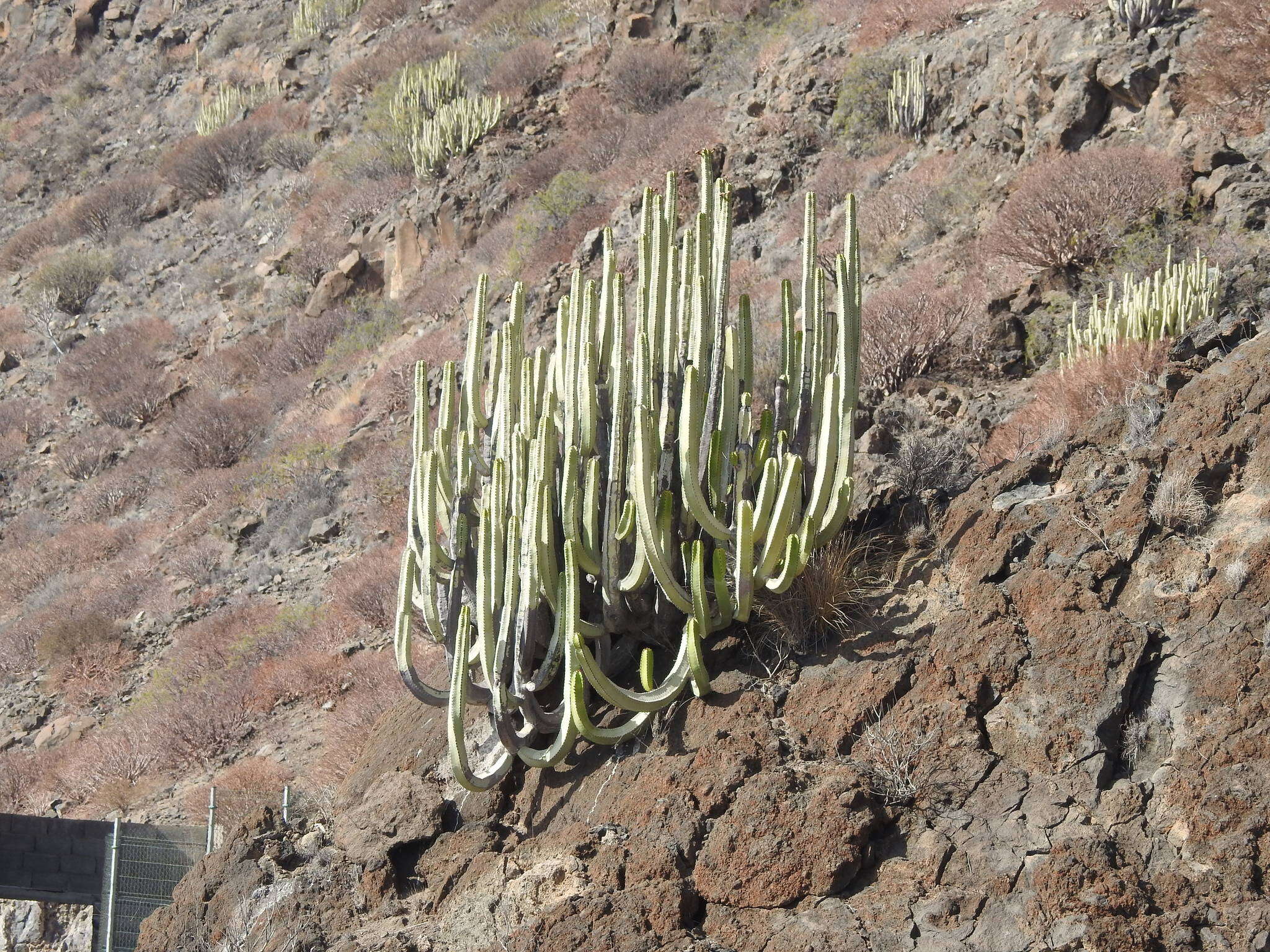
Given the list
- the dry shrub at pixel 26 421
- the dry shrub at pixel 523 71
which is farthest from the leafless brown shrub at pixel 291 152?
the dry shrub at pixel 26 421

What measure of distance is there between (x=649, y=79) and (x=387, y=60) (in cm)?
738

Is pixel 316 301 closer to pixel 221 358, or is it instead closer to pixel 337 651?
pixel 221 358

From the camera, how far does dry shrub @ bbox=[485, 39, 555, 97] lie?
19766mm

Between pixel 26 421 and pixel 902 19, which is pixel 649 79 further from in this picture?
pixel 26 421

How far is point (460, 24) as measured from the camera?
24.1 meters

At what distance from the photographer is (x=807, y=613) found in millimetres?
5703

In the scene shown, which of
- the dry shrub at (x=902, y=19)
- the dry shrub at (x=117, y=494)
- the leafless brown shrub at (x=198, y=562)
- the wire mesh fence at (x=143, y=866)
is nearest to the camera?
the wire mesh fence at (x=143, y=866)

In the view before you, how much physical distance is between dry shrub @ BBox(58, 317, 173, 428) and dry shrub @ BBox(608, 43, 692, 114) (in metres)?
7.91

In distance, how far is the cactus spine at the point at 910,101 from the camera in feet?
43.9

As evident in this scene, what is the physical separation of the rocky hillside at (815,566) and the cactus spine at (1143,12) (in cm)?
22

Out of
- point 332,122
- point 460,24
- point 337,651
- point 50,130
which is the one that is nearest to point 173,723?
point 337,651

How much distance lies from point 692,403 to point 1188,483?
2196 millimetres

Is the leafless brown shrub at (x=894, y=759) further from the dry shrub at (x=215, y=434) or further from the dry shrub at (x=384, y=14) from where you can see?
the dry shrub at (x=384, y=14)

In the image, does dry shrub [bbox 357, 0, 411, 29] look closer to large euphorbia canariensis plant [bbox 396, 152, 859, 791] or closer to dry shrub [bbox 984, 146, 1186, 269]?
dry shrub [bbox 984, 146, 1186, 269]
